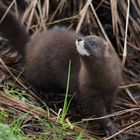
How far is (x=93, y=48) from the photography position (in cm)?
364

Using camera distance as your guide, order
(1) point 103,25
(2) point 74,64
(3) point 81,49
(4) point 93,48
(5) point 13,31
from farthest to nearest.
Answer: (1) point 103,25
(5) point 13,31
(2) point 74,64
(4) point 93,48
(3) point 81,49

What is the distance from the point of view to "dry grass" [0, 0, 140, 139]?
4.15 m

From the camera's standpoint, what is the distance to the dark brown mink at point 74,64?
369 cm

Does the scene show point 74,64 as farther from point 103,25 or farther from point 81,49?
point 103,25

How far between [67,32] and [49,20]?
539mm

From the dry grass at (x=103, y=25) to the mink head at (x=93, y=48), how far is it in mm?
459

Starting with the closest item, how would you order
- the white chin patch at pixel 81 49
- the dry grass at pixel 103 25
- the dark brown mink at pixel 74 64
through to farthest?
the white chin patch at pixel 81 49
the dark brown mink at pixel 74 64
the dry grass at pixel 103 25

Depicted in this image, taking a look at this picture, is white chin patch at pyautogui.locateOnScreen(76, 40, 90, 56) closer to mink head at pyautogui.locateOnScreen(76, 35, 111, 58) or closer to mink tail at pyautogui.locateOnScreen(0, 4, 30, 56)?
mink head at pyautogui.locateOnScreen(76, 35, 111, 58)

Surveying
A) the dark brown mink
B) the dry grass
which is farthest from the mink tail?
the dry grass

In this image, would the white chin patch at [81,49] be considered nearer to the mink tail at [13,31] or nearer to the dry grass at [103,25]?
the dry grass at [103,25]

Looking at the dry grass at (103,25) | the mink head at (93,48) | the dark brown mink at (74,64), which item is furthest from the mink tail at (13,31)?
the mink head at (93,48)

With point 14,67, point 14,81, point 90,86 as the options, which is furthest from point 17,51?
point 90,86

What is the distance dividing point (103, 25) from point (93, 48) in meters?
1.07

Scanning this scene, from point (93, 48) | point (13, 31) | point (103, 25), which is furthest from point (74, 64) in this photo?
point (103, 25)
